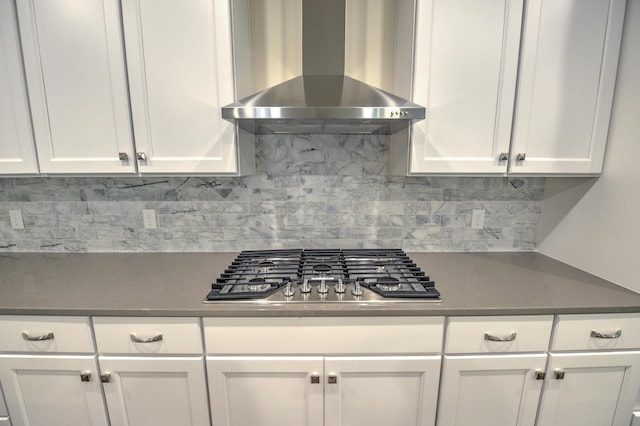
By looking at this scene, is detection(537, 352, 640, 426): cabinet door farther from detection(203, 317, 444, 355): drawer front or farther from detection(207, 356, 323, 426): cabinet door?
detection(207, 356, 323, 426): cabinet door

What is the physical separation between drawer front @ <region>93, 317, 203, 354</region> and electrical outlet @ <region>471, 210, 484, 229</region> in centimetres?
154

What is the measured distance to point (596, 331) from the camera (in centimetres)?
114

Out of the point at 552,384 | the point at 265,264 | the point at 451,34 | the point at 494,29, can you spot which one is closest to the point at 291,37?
the point at 451,34

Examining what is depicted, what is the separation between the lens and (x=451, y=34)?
122 cm

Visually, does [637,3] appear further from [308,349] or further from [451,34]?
[308,349]

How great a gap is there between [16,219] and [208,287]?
1.36 meters

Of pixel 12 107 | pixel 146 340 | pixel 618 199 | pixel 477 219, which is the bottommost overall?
pixel 146 340

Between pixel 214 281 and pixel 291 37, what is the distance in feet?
4.26

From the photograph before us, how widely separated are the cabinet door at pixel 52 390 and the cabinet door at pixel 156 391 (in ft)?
0.22

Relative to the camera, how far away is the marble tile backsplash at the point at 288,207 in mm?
1626

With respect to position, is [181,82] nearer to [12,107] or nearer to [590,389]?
[12,107]

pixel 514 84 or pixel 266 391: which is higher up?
pixel 514 84

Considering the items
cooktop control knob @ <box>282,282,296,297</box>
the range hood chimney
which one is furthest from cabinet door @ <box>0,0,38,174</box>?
cooktop control knob @ <box>282,282,296,297</box>

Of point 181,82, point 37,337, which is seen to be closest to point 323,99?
point 181,82
